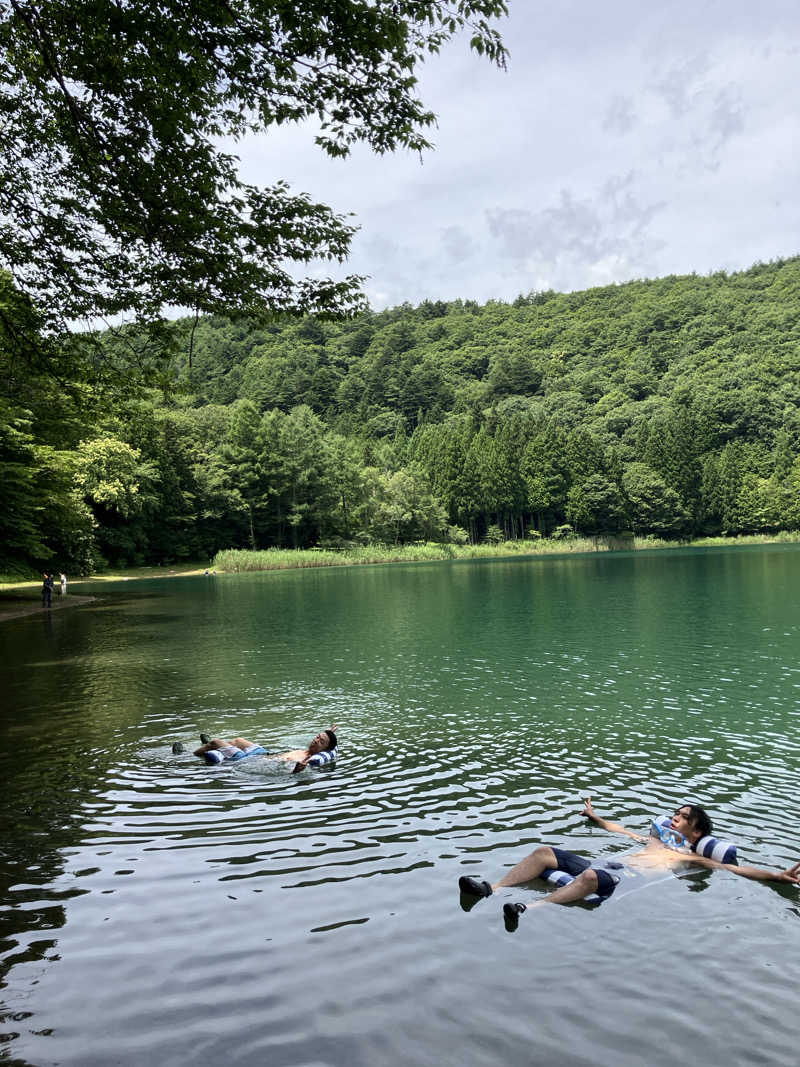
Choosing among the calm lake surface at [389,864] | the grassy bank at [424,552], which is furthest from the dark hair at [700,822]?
the grassy bank at [424,552]

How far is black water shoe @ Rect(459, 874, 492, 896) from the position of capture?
6469mm

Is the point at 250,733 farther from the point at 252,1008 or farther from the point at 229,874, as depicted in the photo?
the point at 252,1008

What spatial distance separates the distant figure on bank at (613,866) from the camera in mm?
6645

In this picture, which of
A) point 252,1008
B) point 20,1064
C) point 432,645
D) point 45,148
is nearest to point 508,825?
point 252,1008

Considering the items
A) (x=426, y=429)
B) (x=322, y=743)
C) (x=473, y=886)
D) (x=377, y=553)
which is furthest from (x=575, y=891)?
(x=426, y=429)

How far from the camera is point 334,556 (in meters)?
79.2

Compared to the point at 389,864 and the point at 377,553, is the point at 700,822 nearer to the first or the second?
the point at 389,864

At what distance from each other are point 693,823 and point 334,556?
237 ft

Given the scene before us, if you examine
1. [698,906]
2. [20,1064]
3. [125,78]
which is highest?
[125,78]

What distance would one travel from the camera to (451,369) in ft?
580

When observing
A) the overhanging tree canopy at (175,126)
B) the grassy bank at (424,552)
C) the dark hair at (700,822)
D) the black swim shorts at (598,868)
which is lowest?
the black swim shorts at (598,868)

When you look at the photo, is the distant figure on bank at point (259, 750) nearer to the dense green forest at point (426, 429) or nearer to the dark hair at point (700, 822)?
the dark hair at point (700, 822)

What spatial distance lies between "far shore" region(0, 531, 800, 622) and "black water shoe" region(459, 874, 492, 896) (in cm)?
3218

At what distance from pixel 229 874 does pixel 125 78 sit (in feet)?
33.4
